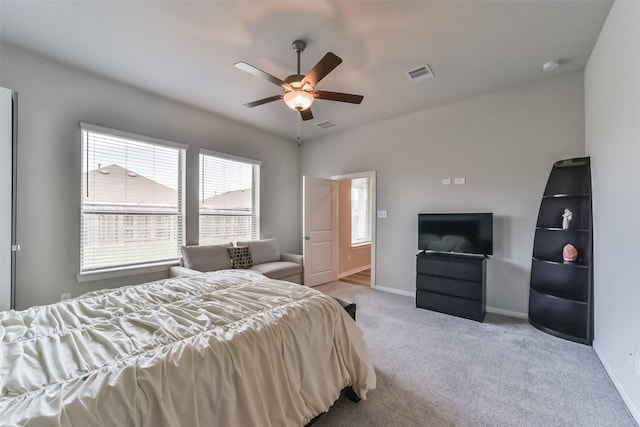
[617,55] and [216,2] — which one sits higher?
[216,2]

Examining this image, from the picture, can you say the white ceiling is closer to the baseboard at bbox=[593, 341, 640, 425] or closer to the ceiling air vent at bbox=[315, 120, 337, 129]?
the ceiling air vent at bbox=[315, 120, 337, 129]

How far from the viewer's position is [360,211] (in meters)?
6.44

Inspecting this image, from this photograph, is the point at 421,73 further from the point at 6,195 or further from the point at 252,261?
the point at 6,195

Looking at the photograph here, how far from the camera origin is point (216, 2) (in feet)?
6.63

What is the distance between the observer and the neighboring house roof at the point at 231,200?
4.26 metres

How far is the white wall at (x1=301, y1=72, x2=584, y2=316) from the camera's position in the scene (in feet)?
10.1

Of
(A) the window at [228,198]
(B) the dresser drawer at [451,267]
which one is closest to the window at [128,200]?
(A) the window at [228,198]

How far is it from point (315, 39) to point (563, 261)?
339 centimetres

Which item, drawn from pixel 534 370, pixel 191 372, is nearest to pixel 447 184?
pixel 534 370

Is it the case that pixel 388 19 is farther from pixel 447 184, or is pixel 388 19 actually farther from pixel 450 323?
pixel 450 323

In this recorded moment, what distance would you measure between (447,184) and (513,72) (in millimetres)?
1497

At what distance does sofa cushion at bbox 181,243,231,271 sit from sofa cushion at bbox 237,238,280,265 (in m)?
0.42

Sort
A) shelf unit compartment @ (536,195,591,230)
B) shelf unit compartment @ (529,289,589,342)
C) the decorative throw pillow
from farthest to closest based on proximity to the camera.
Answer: the decorative throw pillow
shelf unit compartment @ (536,195,591,230)
shelf unit compartment @ (529,289,589,342)

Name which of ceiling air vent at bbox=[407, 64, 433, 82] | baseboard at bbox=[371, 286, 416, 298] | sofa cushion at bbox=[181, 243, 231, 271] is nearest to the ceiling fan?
ceiling air vent at bbox=[407, 64, 433, 82]
